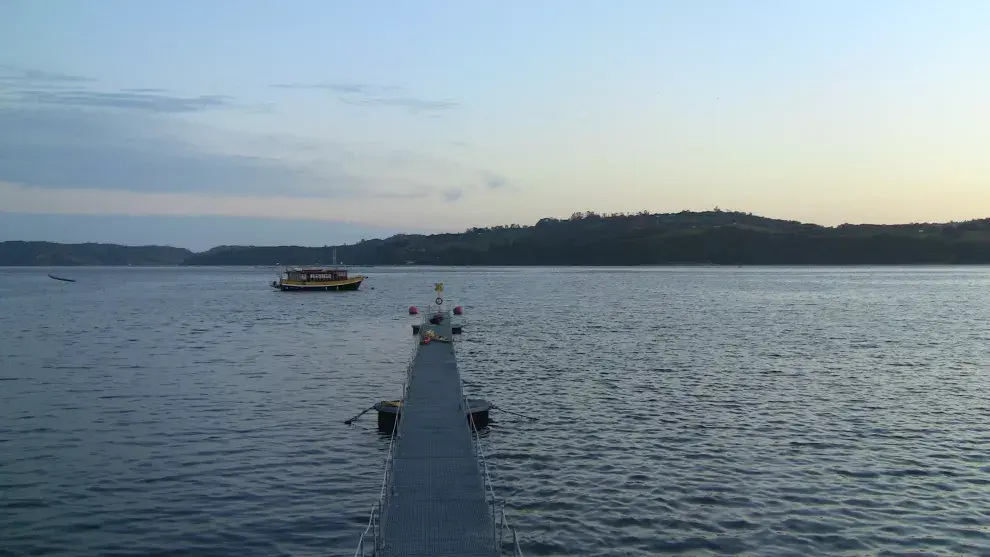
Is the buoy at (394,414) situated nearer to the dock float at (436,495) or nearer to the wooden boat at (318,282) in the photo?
the dock float at (436,495)

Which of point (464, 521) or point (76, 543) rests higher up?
point (464, 521)

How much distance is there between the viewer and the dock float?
14.4m

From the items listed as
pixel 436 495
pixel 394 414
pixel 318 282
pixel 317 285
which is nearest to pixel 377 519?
pixel 436 495

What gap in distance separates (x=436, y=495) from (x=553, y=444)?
914 centimetres

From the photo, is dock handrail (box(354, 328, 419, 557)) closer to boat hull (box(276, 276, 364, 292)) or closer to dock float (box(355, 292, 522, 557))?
dock float (box(355, 292, 522, 557))

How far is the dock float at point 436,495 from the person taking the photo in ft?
47.4

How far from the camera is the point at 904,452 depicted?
24328 millimetres

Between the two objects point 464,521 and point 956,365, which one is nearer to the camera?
point 464,521

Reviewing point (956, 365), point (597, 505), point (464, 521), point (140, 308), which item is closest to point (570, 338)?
point (956, 365)

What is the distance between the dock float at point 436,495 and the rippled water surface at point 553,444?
1449 mm

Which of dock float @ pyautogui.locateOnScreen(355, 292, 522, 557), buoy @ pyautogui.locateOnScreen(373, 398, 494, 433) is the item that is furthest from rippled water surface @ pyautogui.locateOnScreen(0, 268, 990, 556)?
dock float @ pyautogui.locateOnScreen(355, 292, 522, 557)

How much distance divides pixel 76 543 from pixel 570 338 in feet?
143

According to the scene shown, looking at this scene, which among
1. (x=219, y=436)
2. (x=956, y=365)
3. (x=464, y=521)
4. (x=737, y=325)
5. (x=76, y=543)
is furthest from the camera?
(x=737, y=325)

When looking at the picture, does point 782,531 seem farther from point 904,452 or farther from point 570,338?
point 570,338
